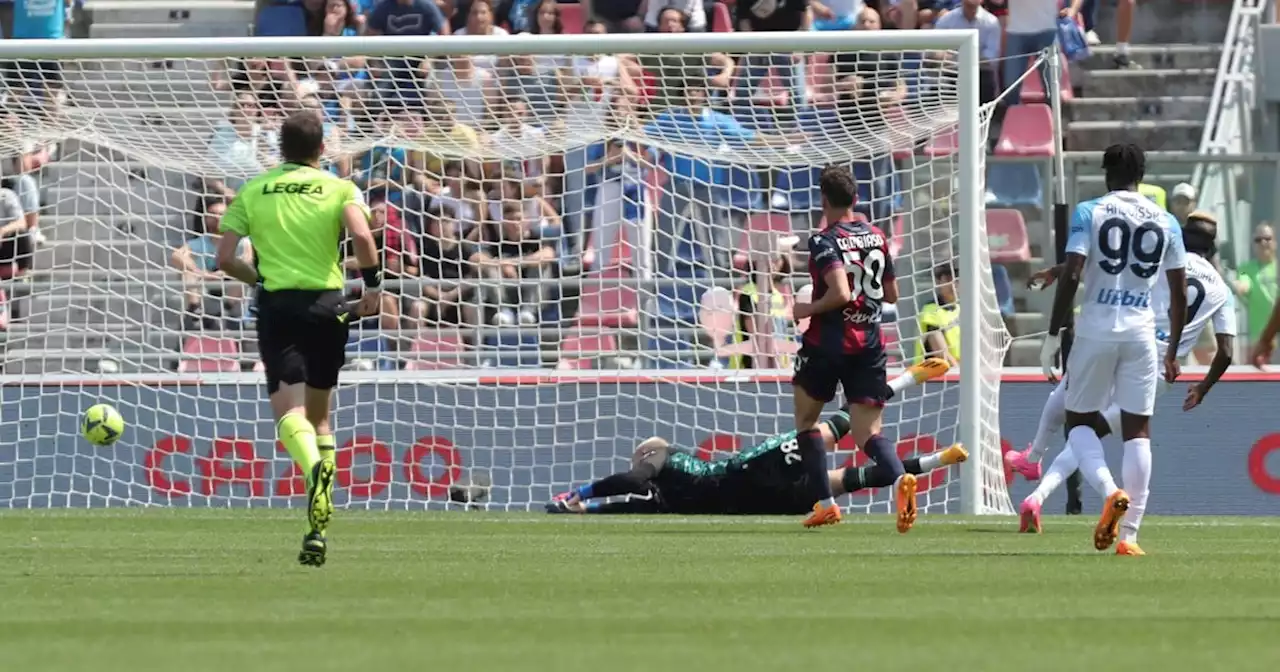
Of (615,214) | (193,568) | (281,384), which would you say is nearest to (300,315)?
(281,384)

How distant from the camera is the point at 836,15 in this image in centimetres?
1997

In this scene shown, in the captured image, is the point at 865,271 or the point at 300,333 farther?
the point at 865,271

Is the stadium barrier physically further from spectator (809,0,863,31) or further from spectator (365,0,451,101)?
spectator (809,0,863,31)

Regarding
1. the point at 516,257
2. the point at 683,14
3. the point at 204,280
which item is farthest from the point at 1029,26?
the point at 204,280

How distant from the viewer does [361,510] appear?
599 inches

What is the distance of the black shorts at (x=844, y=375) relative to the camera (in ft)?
39.6

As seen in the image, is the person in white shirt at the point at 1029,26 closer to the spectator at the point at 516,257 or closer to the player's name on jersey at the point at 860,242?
the spectator at the point at 516,257

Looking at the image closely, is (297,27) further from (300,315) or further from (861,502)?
(300,315)

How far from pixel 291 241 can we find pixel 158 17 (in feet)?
43.3

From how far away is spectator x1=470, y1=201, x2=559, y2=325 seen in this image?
16359mm

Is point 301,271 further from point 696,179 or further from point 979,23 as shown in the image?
point 979,23

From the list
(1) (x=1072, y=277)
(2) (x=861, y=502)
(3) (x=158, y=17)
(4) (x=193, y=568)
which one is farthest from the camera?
(3) (x=158, y=17)

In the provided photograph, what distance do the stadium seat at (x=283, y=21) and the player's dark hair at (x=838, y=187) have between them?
9.04 meters

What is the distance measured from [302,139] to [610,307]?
676cm
